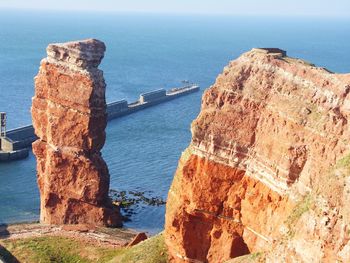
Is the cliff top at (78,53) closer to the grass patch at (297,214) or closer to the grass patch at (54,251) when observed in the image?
the grass patch at (54,251)

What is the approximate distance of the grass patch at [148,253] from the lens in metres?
42.8

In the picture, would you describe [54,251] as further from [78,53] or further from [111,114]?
[111,114]

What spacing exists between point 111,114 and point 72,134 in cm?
6140

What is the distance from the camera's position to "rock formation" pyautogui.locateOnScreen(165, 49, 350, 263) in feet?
109

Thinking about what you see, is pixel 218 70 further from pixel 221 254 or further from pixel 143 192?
pixel 221 254

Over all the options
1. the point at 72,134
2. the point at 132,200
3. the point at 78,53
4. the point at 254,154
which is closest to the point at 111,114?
the point at 132,200

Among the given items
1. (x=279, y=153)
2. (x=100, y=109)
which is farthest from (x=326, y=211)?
(x=100, y=109)

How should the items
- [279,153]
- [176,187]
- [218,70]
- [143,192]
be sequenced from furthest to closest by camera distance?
1. [218,70]
2. [143,192]
3. [176,187]
4. [279,153]

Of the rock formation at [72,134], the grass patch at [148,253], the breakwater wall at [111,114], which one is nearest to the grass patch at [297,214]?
the grass patch at [148,253]

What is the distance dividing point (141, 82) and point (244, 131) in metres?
126

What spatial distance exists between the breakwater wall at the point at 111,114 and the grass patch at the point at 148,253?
46.3 metres

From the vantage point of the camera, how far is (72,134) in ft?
186

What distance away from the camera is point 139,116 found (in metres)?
123

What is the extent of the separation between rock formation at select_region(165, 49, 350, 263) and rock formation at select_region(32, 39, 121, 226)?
53.8 ft
